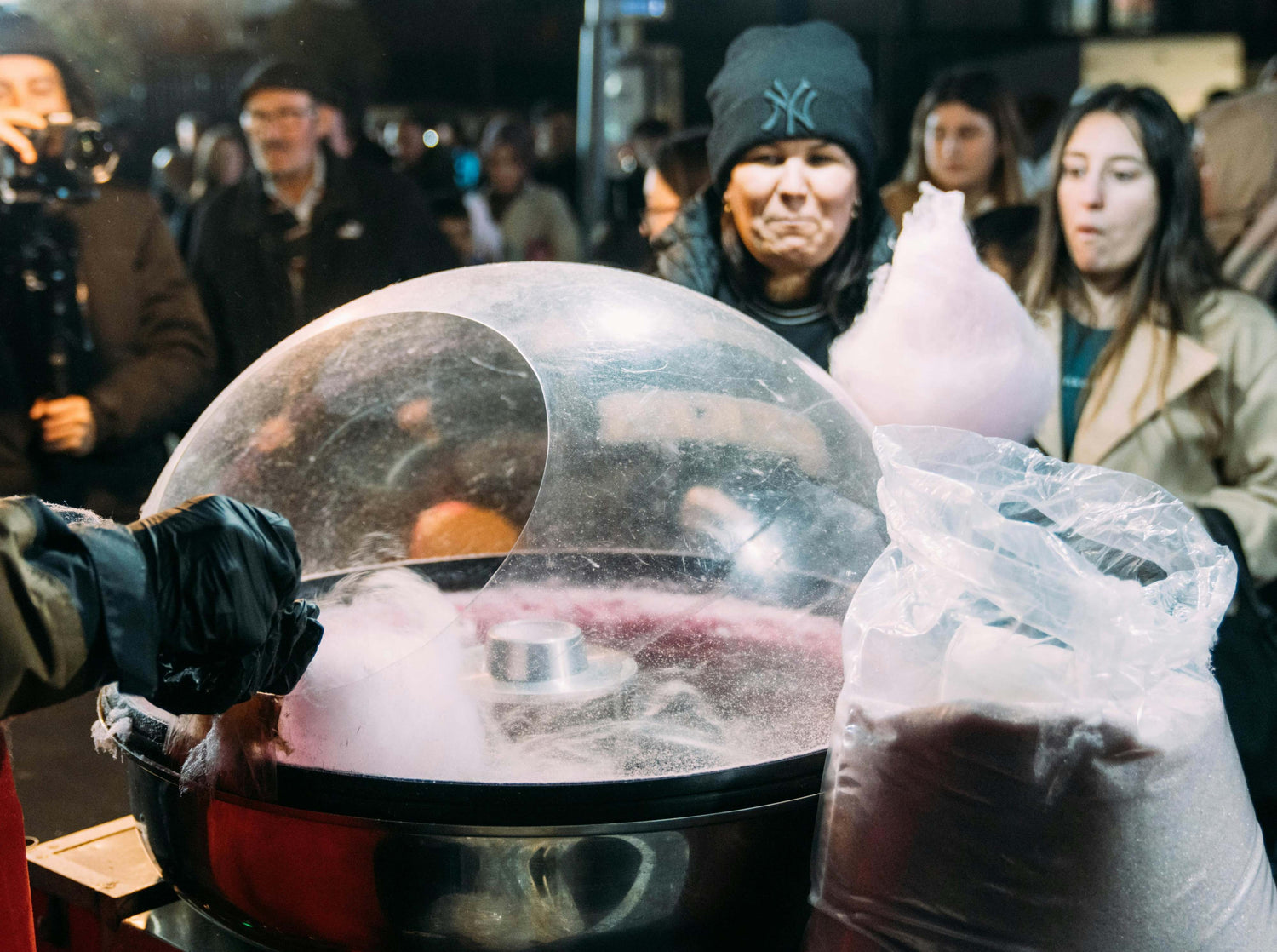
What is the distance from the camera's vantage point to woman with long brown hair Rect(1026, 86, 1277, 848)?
228 centimetres

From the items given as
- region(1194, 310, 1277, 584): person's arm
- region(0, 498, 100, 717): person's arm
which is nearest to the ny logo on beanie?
region(1194, 310, 1277, 584): person's arm

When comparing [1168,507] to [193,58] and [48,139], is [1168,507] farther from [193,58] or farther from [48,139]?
[193,58]

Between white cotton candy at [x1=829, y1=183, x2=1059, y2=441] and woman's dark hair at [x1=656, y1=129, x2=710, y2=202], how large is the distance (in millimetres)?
1341

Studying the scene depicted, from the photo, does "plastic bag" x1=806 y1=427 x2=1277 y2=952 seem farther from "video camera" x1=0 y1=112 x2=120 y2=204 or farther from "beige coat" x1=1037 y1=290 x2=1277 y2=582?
"video camera" x1=0 y1=112 x2=120 y2=204

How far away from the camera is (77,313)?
2791 mm

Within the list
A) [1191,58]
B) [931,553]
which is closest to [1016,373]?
[931,553]

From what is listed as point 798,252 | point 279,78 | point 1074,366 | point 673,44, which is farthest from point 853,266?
point 673,44

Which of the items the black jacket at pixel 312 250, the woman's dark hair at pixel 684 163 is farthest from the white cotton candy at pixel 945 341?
the black jacket at pixel 312 250

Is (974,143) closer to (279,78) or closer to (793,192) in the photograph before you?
(793,192)

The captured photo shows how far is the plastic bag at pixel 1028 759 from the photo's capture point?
103 centimetres

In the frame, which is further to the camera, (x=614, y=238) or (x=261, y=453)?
(x=614, y=238)

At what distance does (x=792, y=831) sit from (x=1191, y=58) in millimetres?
12194

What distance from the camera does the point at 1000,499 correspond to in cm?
121

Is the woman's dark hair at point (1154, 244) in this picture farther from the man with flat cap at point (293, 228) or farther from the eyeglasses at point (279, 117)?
the eyeglasses at point (279, 117)
